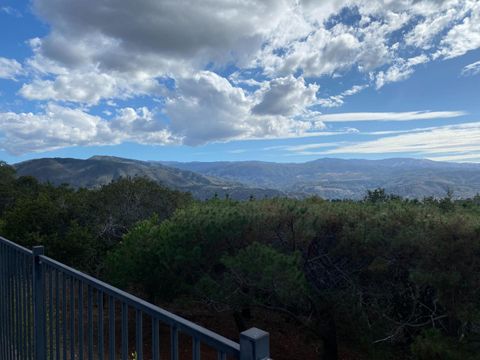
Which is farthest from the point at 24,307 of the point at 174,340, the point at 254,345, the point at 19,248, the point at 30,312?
the point at 254,345

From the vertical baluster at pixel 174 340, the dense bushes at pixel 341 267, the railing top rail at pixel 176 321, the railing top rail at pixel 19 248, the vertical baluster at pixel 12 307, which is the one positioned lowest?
the dense bushes at pixel 341 267

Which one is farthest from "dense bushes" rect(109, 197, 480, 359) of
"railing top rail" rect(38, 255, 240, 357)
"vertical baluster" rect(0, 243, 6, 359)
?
"railing top rail" rect(38, 255, 240, 357)

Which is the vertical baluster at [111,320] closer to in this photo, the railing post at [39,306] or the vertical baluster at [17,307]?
the railing post at [39,306]

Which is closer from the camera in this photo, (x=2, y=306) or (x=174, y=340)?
(x=174, y=340)

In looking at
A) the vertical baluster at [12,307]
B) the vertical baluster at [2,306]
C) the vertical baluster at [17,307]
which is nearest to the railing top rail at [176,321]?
the vertical baluster at [17,307]

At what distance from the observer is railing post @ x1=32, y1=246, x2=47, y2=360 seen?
2871 millimetres

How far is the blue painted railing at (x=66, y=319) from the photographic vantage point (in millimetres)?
1448

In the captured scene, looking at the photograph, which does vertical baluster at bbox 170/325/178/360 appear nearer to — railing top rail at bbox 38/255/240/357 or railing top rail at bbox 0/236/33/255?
railing top rail at bbox 38/255/240/357

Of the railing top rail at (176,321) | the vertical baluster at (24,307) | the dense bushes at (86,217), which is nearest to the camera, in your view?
the railing top rail at (176,321)

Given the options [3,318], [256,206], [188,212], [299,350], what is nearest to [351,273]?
[256,206]

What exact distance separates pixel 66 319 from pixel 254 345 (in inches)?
82.9

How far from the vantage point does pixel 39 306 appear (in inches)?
115

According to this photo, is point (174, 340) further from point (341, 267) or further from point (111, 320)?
point (341, 267)

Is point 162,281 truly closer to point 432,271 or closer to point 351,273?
point 351,273
